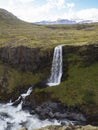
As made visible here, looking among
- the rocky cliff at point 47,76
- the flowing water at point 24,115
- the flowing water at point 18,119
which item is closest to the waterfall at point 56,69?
the flowing water at point 24,115

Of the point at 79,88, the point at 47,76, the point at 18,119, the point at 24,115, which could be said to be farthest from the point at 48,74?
the point at 18,119

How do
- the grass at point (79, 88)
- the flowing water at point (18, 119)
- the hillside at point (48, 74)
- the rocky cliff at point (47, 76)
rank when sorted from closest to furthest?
the flowing water at point (18, 119) → the grass at point (79, 88) → the rocky cliff at point (47, 76) → the hillside at point (48, 74)

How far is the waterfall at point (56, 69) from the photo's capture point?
89375mm

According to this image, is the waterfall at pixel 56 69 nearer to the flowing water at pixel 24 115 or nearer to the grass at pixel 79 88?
the flowing water at pixel 24 115

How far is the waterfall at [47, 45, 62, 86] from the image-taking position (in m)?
89.4

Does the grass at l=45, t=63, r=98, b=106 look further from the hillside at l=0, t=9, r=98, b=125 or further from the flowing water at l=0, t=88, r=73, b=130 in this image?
the flowing water at l=0, t=88, r=73, b=130

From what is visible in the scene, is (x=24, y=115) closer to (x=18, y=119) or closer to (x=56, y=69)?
(x=18, y=119)

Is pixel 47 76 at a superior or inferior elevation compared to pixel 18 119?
superior

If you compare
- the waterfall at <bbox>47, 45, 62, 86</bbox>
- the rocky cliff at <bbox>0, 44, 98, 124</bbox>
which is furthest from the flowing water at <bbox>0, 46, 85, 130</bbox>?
the rocky cliff at <bbox>0, 44, 98, 124</bbox>

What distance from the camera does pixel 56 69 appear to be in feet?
300

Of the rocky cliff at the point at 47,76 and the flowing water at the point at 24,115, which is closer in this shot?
the flowing water at the point at 24,115

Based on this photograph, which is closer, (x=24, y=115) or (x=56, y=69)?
(x=24, y=115)

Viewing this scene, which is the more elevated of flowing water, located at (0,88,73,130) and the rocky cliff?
the rocky cliff

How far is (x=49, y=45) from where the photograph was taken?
10294cm
